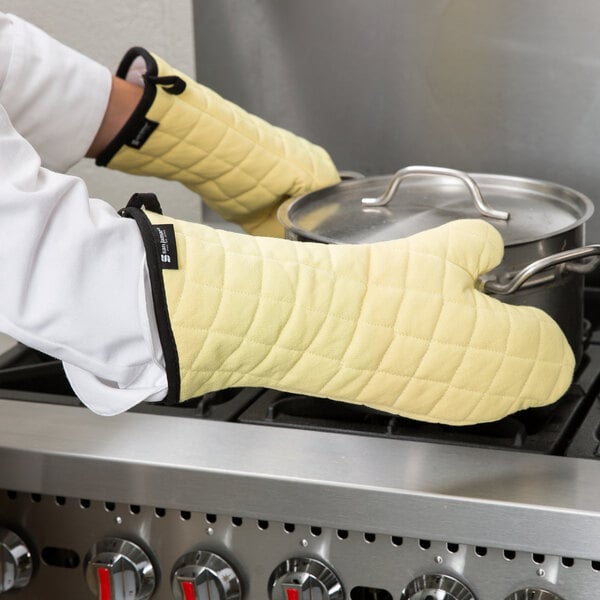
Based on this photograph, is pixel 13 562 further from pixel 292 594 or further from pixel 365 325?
pixel 365 325

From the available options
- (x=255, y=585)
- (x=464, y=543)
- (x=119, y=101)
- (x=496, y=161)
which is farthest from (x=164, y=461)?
(x=496, y=161)

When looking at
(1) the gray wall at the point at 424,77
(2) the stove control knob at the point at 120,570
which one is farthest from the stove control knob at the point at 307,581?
(1) the gray wall at the point at 424,77

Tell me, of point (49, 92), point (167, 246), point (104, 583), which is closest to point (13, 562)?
point (104, 583)

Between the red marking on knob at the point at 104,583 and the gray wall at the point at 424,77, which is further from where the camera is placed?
the gray wall at the point at 424,77

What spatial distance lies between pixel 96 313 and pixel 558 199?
0.54 meters

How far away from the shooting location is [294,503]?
27.8 inches

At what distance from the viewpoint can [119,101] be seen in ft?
3.37

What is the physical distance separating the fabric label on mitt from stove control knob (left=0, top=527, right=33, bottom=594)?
12.8 inches

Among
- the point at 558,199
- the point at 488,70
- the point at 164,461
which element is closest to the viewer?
the point at 164,461

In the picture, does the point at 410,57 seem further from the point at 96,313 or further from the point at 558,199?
the point at 96,313

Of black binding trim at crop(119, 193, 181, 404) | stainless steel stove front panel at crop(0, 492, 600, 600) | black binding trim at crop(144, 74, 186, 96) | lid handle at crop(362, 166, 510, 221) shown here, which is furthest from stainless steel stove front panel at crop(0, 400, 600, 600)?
black binding trim at crop(144, 74, 186, 96)

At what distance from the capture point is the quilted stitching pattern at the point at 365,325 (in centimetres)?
64

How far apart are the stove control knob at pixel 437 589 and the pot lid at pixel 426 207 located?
282mm

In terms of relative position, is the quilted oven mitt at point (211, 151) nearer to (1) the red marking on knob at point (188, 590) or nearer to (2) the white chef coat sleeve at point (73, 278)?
(2) the white chef coat sleeve at point (73, 278)
